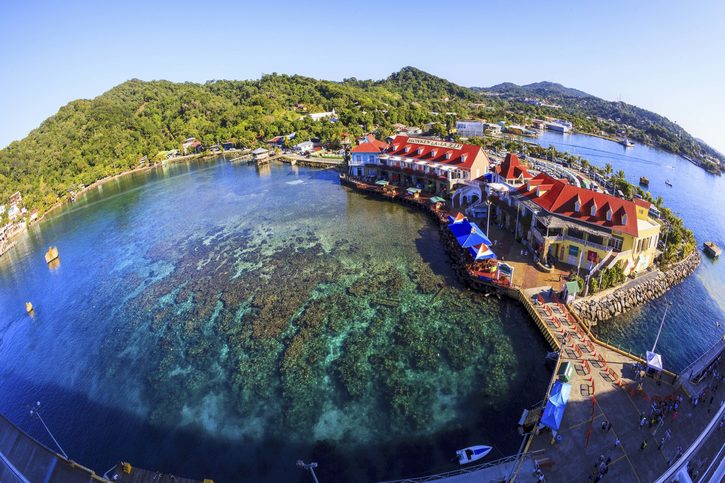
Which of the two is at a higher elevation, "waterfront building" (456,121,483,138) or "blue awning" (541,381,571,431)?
"waterfront building" (456,121,483,138)

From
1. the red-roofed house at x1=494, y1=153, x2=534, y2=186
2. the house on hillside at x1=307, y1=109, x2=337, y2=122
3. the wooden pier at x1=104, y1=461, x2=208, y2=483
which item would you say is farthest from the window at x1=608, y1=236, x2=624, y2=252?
the house on hillside at x1=307, y1=109, x2=337, y2=122

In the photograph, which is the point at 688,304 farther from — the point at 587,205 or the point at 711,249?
the point at 711,249

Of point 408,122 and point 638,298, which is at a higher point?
point 408,122

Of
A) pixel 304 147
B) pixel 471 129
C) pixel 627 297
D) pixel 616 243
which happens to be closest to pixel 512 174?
pixel 616 243

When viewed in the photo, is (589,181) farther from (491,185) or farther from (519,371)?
(519,371)

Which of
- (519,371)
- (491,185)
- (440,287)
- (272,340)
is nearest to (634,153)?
(491,185)

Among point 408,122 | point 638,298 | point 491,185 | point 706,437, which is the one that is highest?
point 408,122

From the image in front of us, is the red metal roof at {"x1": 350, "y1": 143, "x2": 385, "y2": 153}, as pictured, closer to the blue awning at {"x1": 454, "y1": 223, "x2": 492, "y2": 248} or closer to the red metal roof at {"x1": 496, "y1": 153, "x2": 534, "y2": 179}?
the red metal roof at {"x1": 496, "y1": 153, "x2": 534, "y2": 179}
